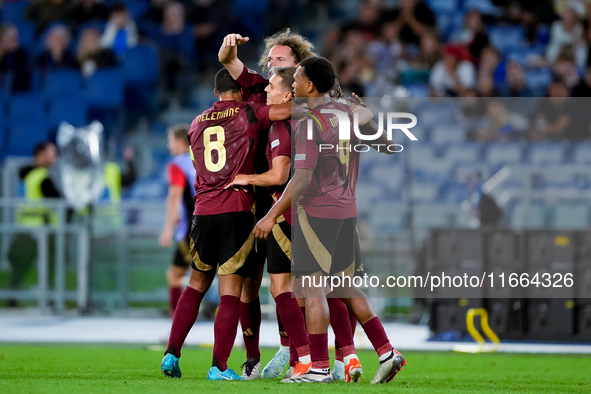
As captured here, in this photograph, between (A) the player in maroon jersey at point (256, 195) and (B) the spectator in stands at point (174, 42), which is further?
(B) the spectator in stands at point (174, 42)

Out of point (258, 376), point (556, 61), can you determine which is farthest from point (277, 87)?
point (556, 61)

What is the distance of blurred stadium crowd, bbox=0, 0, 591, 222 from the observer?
41.0 feet

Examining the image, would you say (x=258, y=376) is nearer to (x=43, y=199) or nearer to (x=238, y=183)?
(x=238, y=183)

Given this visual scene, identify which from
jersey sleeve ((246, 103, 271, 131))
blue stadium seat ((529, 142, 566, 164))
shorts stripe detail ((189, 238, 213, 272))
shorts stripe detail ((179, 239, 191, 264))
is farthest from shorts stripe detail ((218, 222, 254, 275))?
blue stadium seat ((529, 142, 566, 164))

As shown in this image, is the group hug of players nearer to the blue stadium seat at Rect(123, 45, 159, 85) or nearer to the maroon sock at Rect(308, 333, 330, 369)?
the maroon sock at Rect(308, 333, 330, 369)

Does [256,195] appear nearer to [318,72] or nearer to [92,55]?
[318,72]

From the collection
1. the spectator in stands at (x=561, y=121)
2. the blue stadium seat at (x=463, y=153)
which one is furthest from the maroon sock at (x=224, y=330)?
the blue stadium seat at (x=463, y=153)

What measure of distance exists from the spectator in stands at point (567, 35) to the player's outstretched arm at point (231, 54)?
370 inches

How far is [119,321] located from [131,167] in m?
3.17

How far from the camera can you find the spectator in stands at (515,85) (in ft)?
38.6

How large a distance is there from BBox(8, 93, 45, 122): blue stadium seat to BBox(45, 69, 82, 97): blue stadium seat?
27cm

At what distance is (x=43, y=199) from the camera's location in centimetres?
1048

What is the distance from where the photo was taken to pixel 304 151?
4.57 metres

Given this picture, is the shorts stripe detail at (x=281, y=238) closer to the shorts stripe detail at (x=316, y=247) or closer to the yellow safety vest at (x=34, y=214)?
the shorts stripe detail at (x=316, y=247)
